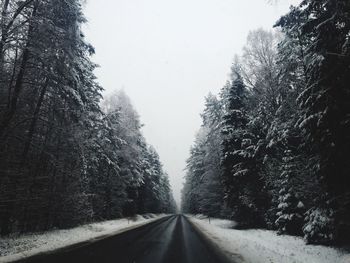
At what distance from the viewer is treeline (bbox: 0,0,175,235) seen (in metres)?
10.4

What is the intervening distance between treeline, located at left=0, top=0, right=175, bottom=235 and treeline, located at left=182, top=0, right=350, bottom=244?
986cm

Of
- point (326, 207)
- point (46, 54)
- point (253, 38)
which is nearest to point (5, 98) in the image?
point (46, 54)

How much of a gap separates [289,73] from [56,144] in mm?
14244

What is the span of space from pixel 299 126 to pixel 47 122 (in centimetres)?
1095

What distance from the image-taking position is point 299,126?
10.1 metres

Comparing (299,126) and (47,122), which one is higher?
(47,122)

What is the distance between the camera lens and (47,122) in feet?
40.4

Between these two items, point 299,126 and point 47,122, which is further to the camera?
point 47,122

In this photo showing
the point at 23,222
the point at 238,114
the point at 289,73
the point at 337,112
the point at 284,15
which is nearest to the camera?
the point at 337,112

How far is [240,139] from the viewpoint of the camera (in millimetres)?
22594

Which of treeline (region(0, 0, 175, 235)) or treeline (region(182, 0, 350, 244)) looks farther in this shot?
treeline (region(0, 0, 175, 235))

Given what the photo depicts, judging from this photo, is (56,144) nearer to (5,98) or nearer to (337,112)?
(5,98)

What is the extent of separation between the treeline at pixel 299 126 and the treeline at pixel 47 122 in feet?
32.4

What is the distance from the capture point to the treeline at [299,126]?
904cm
